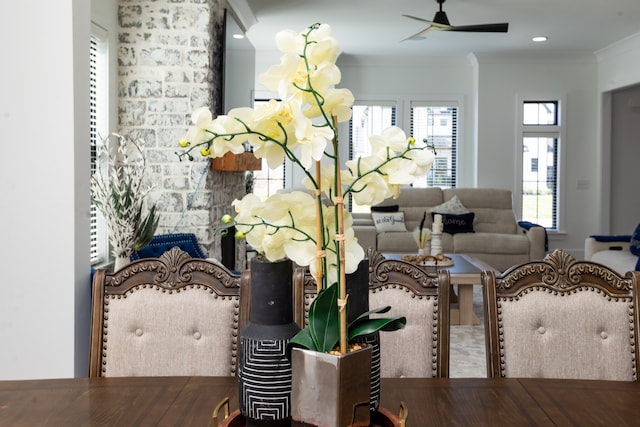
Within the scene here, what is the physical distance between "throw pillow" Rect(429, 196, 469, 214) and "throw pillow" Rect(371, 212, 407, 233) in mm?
513

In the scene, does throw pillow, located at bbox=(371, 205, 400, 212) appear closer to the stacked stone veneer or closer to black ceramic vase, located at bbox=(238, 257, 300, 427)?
the stacked stone veneer

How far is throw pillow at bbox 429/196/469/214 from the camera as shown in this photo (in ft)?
27.6

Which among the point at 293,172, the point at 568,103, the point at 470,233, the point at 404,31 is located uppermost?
the point at 404,31

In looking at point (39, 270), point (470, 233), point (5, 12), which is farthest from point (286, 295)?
point (470, 233)

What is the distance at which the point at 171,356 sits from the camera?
190 cm

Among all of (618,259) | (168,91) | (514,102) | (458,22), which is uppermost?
(458,22)

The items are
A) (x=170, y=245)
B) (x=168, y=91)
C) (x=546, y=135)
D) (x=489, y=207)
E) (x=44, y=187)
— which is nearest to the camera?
(x=44, y=187)

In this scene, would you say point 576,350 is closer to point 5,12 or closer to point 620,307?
point 620,307

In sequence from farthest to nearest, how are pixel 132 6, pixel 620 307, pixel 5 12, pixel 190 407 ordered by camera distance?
1. pixel 132 6
2. pixel 5 12
3. pixel 620 307
4. pixel 190 407

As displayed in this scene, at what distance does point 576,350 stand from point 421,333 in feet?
1.44

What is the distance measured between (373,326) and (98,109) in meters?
4.03

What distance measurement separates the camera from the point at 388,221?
820cm

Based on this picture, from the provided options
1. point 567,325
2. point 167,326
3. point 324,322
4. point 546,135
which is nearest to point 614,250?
point 546,135

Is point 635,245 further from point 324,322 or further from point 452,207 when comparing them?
point 324,322
